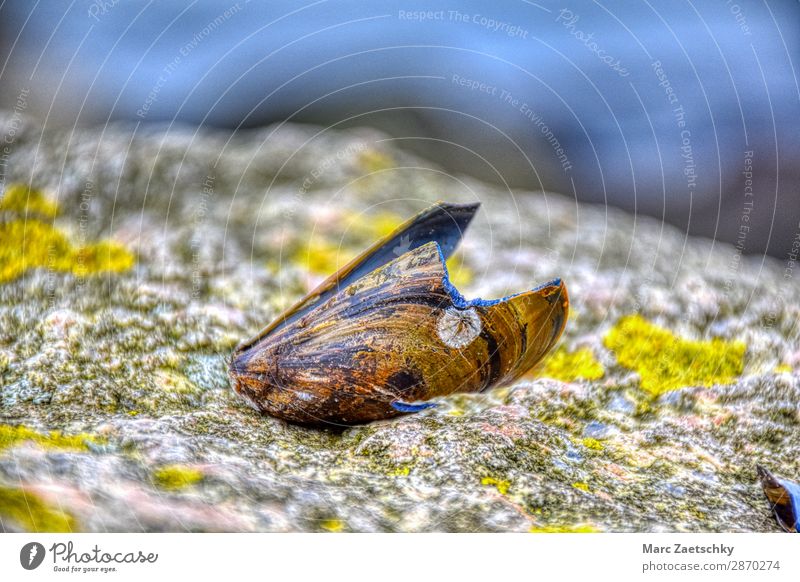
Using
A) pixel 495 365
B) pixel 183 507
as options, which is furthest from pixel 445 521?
pixel 183 507

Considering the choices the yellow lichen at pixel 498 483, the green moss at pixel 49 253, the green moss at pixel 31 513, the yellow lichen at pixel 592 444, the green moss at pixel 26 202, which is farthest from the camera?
the green moss at pixel 26 202

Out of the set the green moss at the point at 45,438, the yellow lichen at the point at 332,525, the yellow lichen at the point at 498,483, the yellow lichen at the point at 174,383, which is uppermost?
the yellow lichen at the point at 174,383

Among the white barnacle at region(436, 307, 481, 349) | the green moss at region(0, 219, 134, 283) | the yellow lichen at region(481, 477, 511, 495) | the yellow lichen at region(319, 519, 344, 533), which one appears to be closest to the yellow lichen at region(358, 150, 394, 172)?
the green moss at region(0, 219, 134, 283)

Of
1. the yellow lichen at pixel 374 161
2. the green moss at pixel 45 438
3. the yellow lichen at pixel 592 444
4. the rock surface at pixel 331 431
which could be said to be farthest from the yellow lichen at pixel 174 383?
the yellow lichen at pixel 374 161

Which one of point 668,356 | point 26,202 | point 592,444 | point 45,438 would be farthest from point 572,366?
point 26,202

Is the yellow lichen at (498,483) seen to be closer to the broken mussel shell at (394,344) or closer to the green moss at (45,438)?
the broken mussel shell at (394,344)
